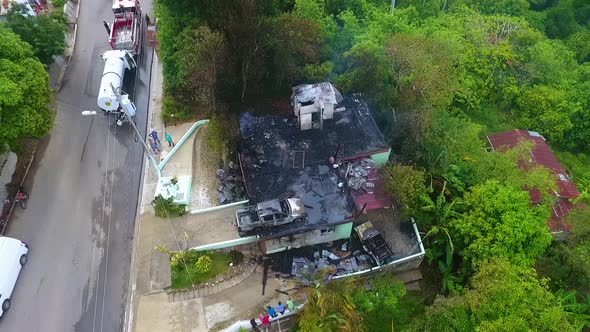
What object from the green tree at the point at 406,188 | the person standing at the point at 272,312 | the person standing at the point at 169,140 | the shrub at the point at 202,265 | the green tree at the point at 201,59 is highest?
the green tree at the point at 201,59

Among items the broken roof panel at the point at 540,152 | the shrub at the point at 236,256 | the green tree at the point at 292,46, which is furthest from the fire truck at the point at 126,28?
the broken roof panel at the point at 540,152

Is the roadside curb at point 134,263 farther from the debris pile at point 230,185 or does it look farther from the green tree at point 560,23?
the green tree at point 560,23

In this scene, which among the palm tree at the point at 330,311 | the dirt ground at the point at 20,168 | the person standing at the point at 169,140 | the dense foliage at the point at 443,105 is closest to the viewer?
the palm tree at the point at 330,311

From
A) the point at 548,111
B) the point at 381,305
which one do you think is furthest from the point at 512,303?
the point at 548,111

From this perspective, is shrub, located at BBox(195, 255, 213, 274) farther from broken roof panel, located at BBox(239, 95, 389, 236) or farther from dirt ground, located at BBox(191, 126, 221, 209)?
broken roof panel, located at BBox(239, 95, 389, 236)

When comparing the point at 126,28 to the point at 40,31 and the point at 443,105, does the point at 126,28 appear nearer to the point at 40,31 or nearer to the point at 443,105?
the point at 40,31

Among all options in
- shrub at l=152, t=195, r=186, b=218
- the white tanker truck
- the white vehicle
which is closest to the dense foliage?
the white tanker truck
